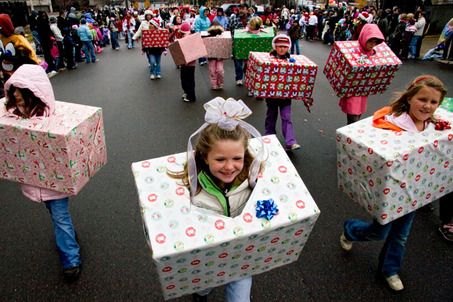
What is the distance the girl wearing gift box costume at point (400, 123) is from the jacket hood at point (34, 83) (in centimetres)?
225

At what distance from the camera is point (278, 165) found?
6.10 ft

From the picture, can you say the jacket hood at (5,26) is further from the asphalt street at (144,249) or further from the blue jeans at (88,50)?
the blue jeans at (88,50)

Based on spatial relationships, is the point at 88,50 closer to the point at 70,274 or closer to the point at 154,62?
the point at 154,62

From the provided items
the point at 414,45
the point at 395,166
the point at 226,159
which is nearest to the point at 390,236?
the point at 395,166

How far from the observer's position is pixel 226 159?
178 centimetres

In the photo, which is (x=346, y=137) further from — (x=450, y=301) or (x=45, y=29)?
(x=45, y=29)

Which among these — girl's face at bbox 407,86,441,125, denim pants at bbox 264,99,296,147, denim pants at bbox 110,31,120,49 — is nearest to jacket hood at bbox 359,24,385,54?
denim pants at bbox 264,99,296,147

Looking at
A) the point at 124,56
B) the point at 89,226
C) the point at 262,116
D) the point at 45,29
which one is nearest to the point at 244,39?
the point at 262,116

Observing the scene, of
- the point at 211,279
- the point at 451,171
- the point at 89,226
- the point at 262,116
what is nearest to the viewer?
the point at 211,279

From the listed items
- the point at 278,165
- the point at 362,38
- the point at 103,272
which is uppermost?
the point at 362,38

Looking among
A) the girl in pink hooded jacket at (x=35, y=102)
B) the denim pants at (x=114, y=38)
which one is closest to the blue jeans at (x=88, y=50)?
the denim pants at (x=114, y=38)

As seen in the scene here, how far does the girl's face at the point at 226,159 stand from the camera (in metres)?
1.76

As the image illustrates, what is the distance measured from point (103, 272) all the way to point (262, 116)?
13.9 ft

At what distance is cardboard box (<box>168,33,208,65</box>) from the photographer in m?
6.37
